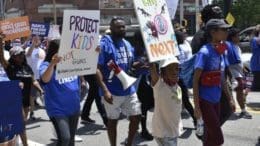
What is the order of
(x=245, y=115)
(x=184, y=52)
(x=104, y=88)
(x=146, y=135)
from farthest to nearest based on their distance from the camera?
1. (x=245, y=115)
2. (x=184, y=52)
3. (x=146, y=135)
4. (x=104, y=88)

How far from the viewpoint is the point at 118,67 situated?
21.4 feet

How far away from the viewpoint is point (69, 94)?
18.8 feet

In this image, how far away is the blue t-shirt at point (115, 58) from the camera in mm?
6570

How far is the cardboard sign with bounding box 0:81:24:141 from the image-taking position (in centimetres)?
438

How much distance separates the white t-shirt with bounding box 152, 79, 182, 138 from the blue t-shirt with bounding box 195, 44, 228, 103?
0.37 metres

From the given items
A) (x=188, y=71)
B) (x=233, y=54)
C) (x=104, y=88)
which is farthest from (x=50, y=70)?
(x=233, y=54)

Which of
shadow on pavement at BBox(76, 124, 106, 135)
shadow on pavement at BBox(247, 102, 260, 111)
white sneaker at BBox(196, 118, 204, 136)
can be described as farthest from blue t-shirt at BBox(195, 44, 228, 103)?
shadow on pavement at BBox(247, 102, 260, 111)

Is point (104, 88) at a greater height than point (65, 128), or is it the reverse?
point (104, 88)

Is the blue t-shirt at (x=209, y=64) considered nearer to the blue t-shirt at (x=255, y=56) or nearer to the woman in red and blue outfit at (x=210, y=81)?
the woman in red and blue outfit at (x=210, y=81)

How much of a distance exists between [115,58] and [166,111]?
133cm

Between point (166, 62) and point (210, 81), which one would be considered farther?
point (210, 81)

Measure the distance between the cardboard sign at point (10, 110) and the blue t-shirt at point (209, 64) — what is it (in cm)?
201

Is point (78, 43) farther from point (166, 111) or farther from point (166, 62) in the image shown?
point (166, 111)

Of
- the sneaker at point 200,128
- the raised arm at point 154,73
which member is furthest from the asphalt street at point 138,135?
the raised arm at point 154,73
